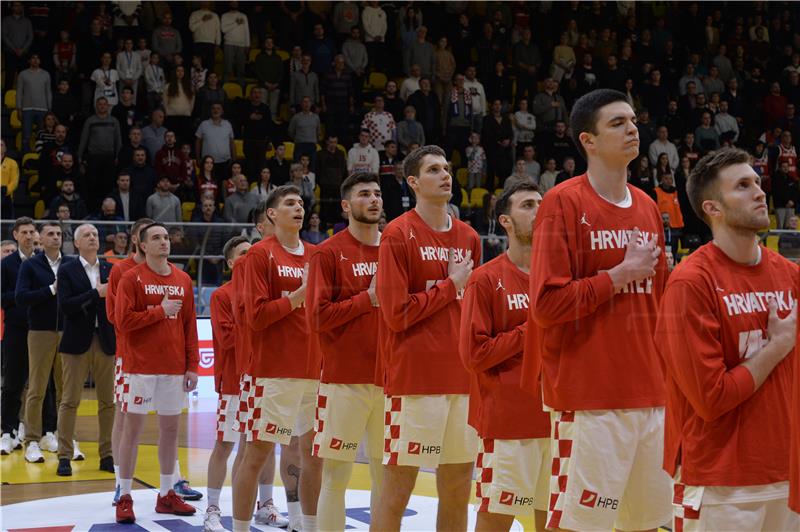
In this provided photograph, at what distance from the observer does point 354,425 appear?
5340 millimetres

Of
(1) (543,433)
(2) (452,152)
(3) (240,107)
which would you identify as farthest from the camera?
(3) (240,107)

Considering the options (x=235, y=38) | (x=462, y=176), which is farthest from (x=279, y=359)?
(x=235, y=38)

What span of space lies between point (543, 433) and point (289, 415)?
2023mm

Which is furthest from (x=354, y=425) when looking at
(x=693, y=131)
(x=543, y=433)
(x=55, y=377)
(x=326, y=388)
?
(x=693, y=131)

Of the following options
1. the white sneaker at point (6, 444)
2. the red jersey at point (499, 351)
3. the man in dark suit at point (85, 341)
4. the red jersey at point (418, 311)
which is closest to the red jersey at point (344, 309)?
the red jersey at point (418, 311)

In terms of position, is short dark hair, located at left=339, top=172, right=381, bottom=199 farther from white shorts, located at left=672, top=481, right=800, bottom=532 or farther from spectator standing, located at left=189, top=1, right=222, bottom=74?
spectator standing, located at left=189, top=1, right=222, bottom=74

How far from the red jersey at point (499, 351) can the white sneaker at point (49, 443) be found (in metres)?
6.21

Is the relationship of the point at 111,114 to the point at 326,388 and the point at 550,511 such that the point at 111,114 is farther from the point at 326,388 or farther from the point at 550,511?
the point at 550,511

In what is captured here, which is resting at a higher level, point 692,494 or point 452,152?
point 452,152

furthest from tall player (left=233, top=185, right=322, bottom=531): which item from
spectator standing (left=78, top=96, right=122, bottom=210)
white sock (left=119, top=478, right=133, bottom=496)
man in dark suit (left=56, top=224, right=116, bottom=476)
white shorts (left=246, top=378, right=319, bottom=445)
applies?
spectator standing (left=78, top=96, right=122, bottom=210)

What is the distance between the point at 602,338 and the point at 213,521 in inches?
140

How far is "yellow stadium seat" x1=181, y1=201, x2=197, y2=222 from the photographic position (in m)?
12.0

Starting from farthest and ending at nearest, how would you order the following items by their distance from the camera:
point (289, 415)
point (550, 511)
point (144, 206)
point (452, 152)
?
point (452, 152) < point (144, 206) < point (289, 415) < point (550, 511)

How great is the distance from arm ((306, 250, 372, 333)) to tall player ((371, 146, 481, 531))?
1.19 feet
